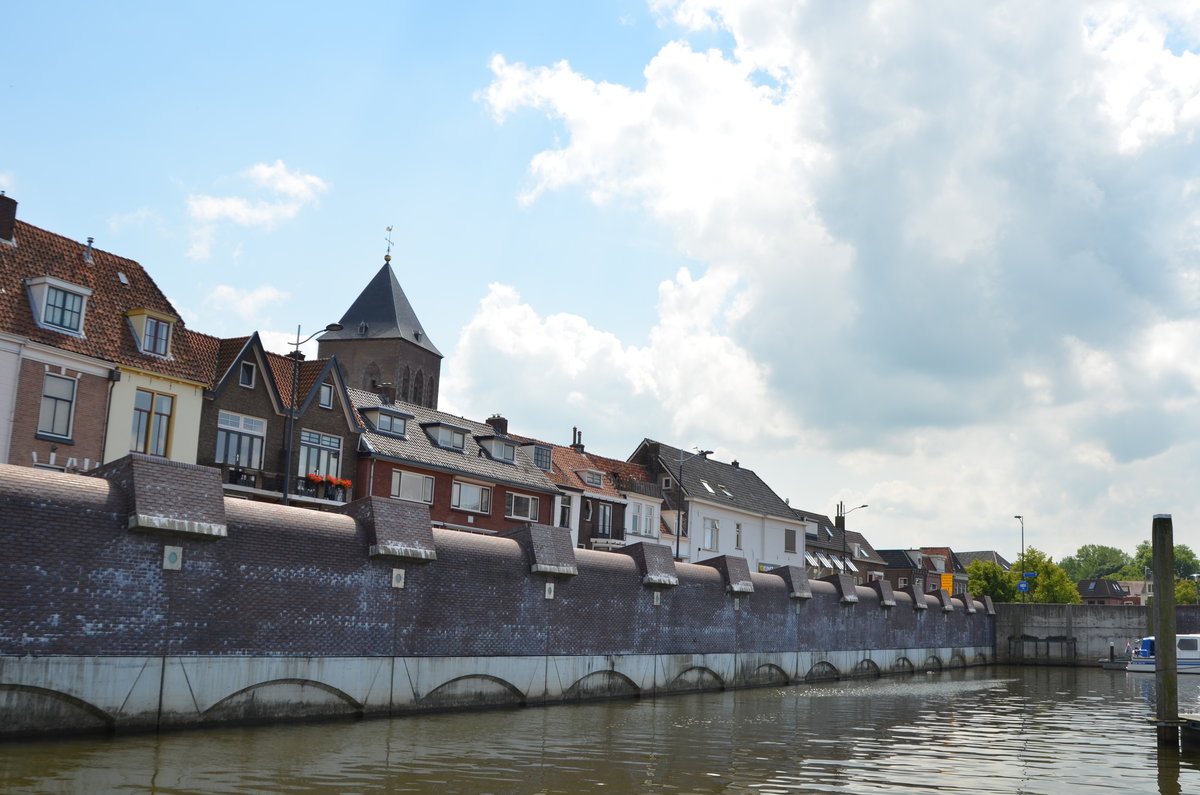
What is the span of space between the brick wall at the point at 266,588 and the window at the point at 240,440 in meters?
16.3

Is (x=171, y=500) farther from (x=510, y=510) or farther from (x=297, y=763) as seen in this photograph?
(x=510, y=510)

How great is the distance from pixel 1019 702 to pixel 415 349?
60.4 metres

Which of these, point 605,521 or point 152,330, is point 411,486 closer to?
point 152,330

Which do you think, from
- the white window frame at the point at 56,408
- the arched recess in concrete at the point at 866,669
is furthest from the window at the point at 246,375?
the arched recess in concrete at the point at 866,669

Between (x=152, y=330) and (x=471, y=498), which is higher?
(x=152, y=330)

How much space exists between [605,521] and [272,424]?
91.1 ft

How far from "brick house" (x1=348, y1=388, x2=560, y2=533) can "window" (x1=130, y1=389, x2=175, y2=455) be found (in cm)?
1196

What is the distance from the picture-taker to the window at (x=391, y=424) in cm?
5316

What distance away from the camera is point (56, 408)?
35281 millimetres

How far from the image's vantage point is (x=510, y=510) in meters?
58.6

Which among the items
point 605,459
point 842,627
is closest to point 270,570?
point 842,627

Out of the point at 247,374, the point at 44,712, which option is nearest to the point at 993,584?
the point at 247,374

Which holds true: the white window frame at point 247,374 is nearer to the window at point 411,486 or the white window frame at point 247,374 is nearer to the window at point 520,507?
the window at point 411,486

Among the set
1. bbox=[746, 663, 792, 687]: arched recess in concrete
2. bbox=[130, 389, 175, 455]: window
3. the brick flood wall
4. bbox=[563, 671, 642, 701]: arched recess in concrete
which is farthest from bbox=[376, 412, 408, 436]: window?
bbox=[563, 671, 642, 701]: arched recess in concrete
